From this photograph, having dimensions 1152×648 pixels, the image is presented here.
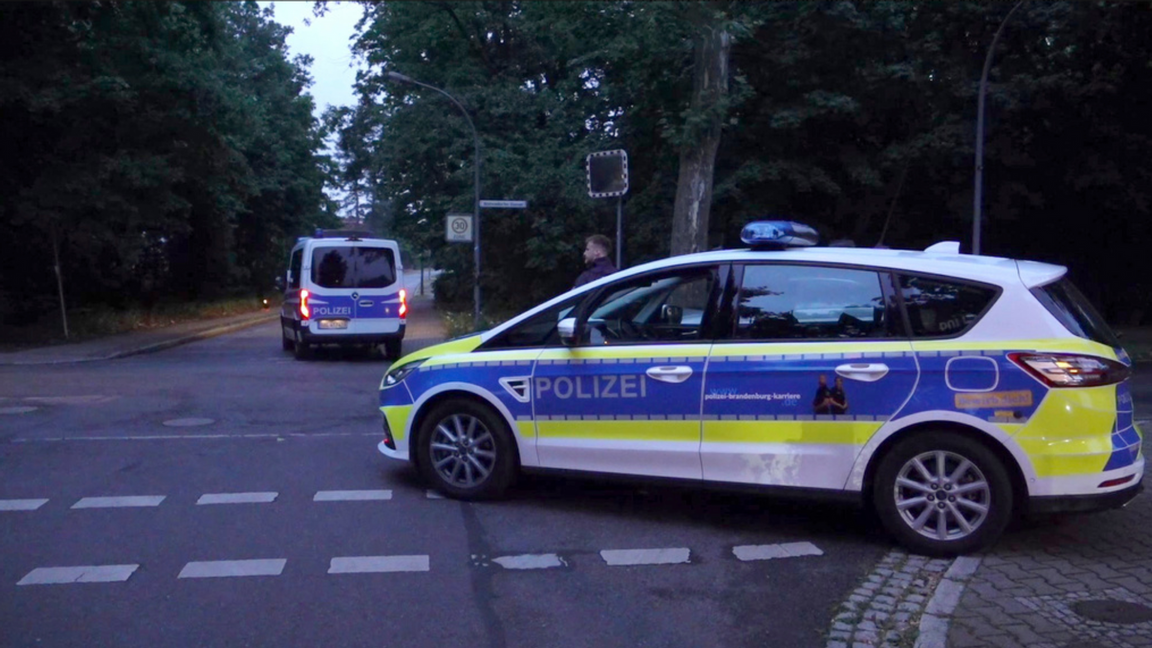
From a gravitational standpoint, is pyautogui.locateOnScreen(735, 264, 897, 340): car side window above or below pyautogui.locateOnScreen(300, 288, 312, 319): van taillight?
above

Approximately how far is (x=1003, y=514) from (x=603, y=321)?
267 cm

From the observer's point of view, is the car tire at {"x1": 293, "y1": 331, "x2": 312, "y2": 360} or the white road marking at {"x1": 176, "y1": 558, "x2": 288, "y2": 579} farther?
the car tire at {"x1": 293, "y1": 331, "x2": 312, "y2": 360}

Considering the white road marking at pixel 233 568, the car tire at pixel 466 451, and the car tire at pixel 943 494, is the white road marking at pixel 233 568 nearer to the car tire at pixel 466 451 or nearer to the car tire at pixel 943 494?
the car tire at pixel 466 451

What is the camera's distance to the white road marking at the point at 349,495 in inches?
322

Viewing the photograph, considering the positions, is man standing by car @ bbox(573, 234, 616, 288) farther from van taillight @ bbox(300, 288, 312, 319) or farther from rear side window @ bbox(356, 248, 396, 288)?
van taillight @ bbox(300, 288, 312, 319)

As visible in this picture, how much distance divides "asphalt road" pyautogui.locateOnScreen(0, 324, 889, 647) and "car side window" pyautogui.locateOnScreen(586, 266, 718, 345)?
3.93ft

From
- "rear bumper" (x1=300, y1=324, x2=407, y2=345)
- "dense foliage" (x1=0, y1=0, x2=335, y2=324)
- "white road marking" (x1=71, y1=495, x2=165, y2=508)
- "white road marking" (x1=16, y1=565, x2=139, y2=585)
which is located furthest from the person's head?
"dense foliage" (x1=0, y1=0, x2=335, y2=324)

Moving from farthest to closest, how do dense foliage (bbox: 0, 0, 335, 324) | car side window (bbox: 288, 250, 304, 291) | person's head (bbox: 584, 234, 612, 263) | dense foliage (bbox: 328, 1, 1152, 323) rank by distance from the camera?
dense foliage (bbox: 0, 0, 335, 324) < dense foliage (bbox: 328, 1, 1152, 323) < car side window (bbox: 288, 250, 304, 291) < person's head (bbox: 584, 234, 612, 263)

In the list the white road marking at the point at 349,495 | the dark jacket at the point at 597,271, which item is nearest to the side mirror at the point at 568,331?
the white road marking at the point at 349,495

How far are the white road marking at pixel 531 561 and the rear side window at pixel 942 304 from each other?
7.87 ft

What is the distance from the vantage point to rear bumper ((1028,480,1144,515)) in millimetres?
6344

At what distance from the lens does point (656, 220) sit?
26.7 metres

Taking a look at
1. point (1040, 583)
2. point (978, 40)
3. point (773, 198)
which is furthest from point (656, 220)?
point (1040, 583)

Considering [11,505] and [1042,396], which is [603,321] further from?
[11,505]
